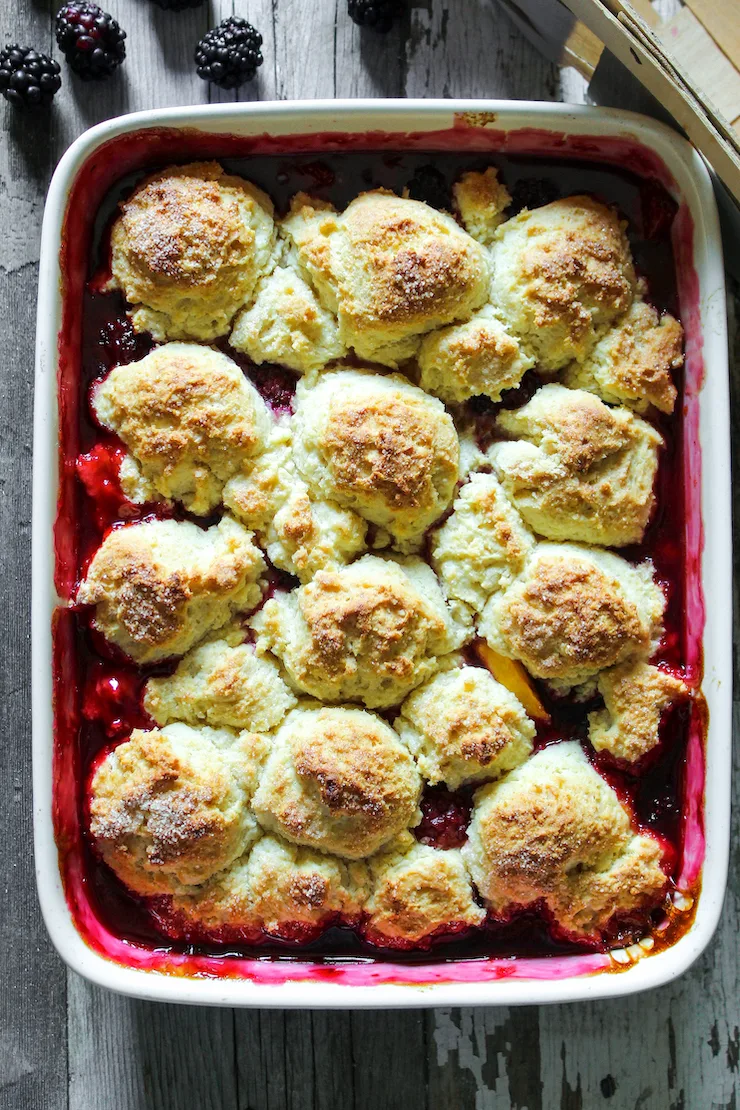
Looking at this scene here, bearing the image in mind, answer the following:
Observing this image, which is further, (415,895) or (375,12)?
(375,12)

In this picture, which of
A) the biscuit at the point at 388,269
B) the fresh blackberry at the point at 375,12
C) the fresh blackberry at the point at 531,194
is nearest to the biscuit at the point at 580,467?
the biscuit at the point at 388,269

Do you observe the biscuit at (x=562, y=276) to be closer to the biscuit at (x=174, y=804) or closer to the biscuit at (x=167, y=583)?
the biscuit at (x=167, y=583)

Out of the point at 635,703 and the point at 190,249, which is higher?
the point at 190,249

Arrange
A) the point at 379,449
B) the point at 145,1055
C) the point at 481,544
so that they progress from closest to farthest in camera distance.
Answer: the point at 379,449 → the point at 481,544 → the point at 145,1055

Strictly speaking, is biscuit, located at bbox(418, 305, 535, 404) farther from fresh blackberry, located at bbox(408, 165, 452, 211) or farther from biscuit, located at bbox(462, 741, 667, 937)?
biscuit, located at bbox(462, 741, 667, 937)

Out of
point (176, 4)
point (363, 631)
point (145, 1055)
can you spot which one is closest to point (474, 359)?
point (363, 631)

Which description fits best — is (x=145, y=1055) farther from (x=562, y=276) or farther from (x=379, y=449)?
(x=562, y=276)

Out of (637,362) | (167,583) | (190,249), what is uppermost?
(190,249)

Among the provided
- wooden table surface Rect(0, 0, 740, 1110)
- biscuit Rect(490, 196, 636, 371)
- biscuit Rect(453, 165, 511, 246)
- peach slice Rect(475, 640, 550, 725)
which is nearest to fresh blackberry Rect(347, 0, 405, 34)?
wooden table surface Rect(0, 0, 740, 1110)
